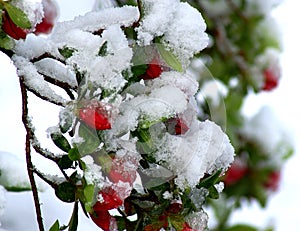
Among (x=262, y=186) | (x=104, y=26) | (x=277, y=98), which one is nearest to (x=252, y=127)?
(x=262, y=186)

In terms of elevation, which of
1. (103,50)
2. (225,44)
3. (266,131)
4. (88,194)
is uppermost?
(225,44)

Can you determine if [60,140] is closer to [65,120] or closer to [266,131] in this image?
[65,120]

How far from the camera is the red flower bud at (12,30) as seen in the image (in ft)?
2.76

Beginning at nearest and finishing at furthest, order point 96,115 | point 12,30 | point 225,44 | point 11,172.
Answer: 1. point 96,115
2. point 12,30
3. point 11,172
4. point 225,44

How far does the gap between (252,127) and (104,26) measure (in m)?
1.30

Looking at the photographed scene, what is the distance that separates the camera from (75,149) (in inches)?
29.3

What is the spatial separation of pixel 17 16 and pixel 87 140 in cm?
16

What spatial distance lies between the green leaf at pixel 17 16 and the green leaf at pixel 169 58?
138 millimetres

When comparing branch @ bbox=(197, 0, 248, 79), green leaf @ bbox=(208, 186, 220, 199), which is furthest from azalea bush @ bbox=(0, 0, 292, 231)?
branch @ bbox=(197, 0, 248, 79)

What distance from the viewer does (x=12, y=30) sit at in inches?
33.2

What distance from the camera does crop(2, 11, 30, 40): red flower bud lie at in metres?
0.84

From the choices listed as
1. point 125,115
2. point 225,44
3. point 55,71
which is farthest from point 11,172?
point 225,44

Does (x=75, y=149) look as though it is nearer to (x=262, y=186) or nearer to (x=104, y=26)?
(x=104, y=26)

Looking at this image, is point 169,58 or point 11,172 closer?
point 169,58
